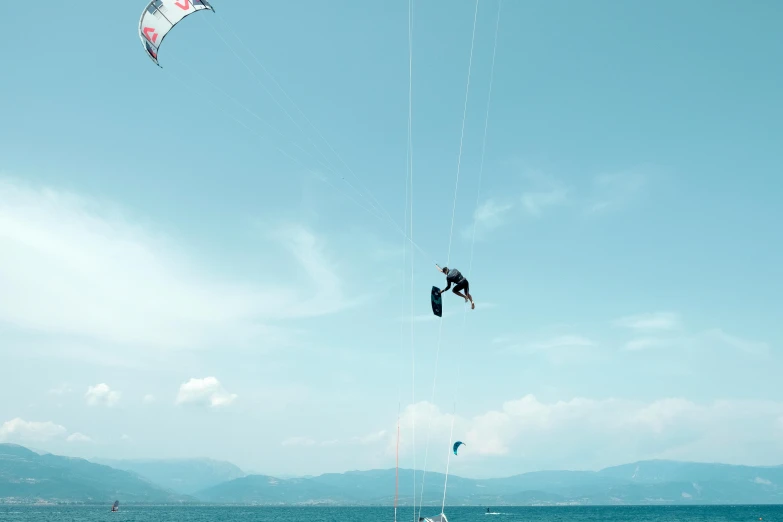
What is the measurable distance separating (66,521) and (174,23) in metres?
110

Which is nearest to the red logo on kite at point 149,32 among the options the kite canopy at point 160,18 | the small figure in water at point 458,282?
the kite canopy at point 160,18

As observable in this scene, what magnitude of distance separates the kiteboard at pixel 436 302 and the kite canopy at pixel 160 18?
10.4 meters

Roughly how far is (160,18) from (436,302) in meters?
11.9

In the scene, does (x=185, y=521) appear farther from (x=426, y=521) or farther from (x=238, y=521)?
(x=426, y=521)

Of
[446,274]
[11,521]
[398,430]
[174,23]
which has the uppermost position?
[174,23]

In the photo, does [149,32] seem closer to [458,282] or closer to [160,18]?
[160,18]

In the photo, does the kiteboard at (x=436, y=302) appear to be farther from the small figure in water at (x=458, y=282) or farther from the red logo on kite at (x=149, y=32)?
the red logo on kite at (x=149, y=32)

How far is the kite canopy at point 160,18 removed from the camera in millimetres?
16031

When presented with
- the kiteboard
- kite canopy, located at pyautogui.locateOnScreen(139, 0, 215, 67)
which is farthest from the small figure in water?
kite canopy, located at pyautogui.locateOnScreen(139, 0, 215, 67)

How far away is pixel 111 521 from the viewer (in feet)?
311

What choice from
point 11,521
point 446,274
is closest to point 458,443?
point 446,274

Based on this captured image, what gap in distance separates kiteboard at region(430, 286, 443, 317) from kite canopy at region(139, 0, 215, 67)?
10401 millimetres

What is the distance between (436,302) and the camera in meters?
17.1

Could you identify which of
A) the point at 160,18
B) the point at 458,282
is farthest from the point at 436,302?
the point at 160,18
